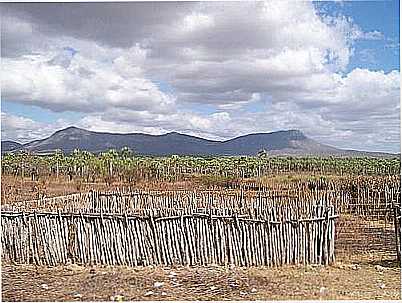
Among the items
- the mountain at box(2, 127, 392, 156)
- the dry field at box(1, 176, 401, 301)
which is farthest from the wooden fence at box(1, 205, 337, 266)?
the mountain at box(2, 127, 392, 156)

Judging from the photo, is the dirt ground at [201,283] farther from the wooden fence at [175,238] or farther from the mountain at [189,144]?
the mountain at [189,144]

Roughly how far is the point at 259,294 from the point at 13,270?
114 inches

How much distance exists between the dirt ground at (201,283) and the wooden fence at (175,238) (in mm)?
145

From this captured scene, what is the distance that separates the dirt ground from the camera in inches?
218

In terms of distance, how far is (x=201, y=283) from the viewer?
5.99 metres

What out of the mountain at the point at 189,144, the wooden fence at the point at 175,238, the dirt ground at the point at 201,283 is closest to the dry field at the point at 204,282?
the dirt ground at the point at 201,283

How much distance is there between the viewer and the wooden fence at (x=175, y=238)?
670cm

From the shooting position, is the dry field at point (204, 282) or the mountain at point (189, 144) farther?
the mountain at point (189, 144)

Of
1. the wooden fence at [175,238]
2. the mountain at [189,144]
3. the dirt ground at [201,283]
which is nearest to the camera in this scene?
the dirt ground at [201,283]

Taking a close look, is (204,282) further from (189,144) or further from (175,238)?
(189,144)

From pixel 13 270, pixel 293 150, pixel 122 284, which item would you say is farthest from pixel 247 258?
pixel 293 150

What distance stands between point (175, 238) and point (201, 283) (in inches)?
35.9

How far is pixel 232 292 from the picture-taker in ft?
18.4

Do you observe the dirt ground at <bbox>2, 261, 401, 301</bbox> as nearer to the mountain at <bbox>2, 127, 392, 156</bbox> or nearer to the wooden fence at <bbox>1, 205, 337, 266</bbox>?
the wooden fence at <bbox>1, 205, 337, 266</bbox>
